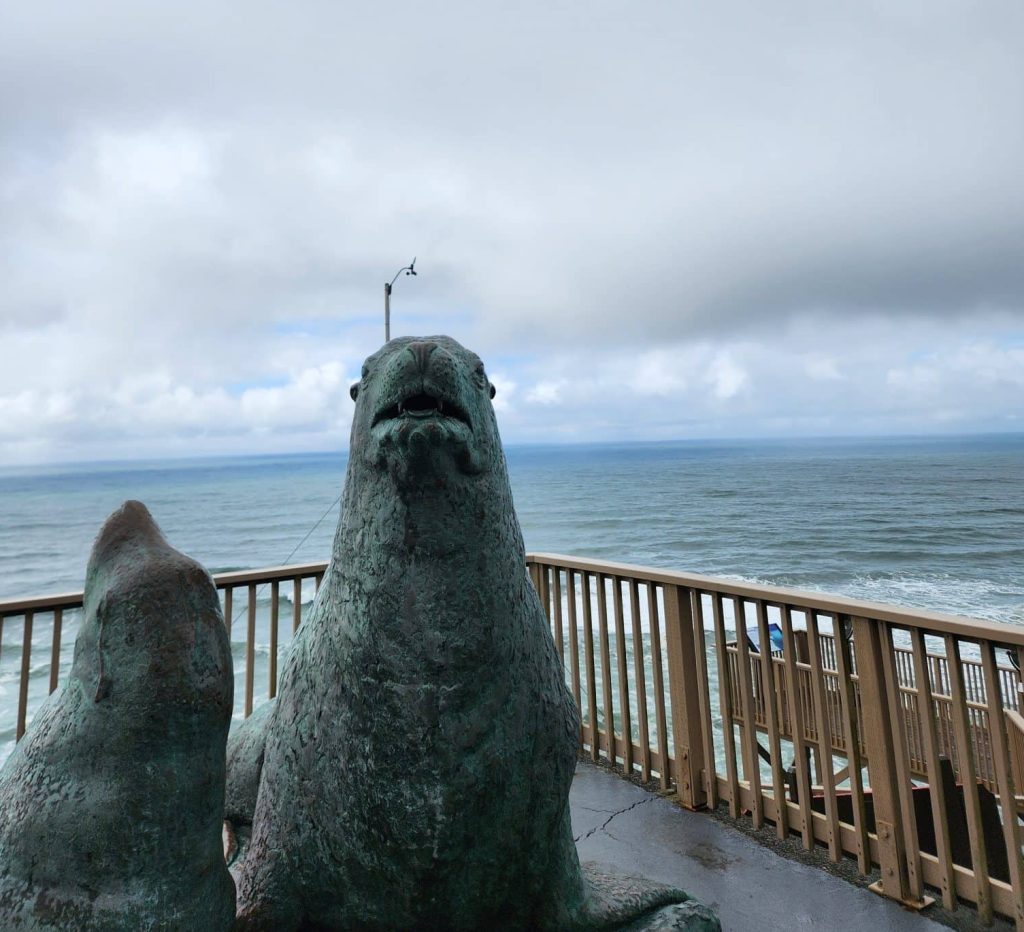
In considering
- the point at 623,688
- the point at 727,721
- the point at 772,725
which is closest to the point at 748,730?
the point at 727,721

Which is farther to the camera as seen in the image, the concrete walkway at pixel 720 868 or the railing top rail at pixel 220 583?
A: the railing top rail at pixel 220 583

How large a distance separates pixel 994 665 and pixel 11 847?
2322 millimetres

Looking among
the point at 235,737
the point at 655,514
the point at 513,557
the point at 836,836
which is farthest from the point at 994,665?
the point at 655,514

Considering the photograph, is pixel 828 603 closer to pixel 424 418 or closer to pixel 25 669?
pixel 424 418

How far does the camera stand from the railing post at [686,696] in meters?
2.89

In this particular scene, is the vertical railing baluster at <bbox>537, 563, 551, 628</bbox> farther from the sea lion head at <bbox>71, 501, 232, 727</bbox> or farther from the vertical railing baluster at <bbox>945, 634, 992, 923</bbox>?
the sea lion head at <bbox>71, 501, 232, 727</bbox>

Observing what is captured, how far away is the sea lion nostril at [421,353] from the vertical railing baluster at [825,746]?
74.5 inches

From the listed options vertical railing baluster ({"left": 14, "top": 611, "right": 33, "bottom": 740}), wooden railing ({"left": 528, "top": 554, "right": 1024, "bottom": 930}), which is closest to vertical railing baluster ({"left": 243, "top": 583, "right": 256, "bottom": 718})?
vertical railing baluster ({"left": 14, "top": 611, "right": 33, "bottom": 740})

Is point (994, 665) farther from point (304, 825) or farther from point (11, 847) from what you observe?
point (11, 847)

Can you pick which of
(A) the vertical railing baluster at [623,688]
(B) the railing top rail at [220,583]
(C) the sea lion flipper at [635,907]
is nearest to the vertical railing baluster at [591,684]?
(A) the vertical railing baluster at [623,688]

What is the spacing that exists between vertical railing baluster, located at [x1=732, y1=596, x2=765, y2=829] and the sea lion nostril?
77.6 inches

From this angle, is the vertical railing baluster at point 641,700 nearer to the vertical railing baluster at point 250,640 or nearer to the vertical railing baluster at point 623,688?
the vertical railing baluster at point 623,688

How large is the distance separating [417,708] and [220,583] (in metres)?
2.10

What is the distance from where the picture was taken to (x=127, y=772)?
896mm
